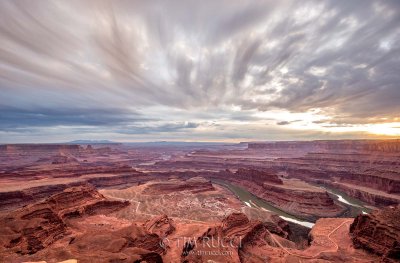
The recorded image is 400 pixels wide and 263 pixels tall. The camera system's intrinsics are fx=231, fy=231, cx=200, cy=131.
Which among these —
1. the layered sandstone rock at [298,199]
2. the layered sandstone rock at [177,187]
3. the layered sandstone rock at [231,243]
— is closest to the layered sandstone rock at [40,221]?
the layered sandstone rock at [231,243]

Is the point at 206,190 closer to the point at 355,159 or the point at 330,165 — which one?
the point at 330,165

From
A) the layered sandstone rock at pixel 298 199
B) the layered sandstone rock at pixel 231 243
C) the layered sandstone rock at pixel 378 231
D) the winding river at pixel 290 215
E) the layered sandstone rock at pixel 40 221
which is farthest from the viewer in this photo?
the layered sandstone rock at pixel 298 199

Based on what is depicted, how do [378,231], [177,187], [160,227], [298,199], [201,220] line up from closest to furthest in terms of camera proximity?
[378,231], [160,227], [201,220], [298,199], [177,187]

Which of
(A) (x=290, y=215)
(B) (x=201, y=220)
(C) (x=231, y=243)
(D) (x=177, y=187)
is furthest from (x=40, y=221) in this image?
(A) (x=290, y=215)

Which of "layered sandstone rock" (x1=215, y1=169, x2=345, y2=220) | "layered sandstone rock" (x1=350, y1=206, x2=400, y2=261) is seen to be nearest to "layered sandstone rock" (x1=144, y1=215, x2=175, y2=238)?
"layered sandstone rock" (x1=350, y1=206, x2=400, y2=261)

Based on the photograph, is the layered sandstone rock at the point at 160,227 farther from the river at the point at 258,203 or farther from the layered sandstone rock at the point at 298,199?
the layered sandstone rock at the point at 298,199

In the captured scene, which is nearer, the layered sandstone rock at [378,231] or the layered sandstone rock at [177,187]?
the layered sandstone rock at [378,231]

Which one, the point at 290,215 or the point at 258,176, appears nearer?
the point at 290,215

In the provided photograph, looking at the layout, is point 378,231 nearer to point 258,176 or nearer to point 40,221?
point 40,221

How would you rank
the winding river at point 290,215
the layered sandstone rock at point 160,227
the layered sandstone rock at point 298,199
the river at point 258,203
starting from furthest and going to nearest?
the layered sandstone rock at point 298,199 < the winding river at point 290,215 < the river at point 258,203 < the layered sandstone rock at point 160,227
